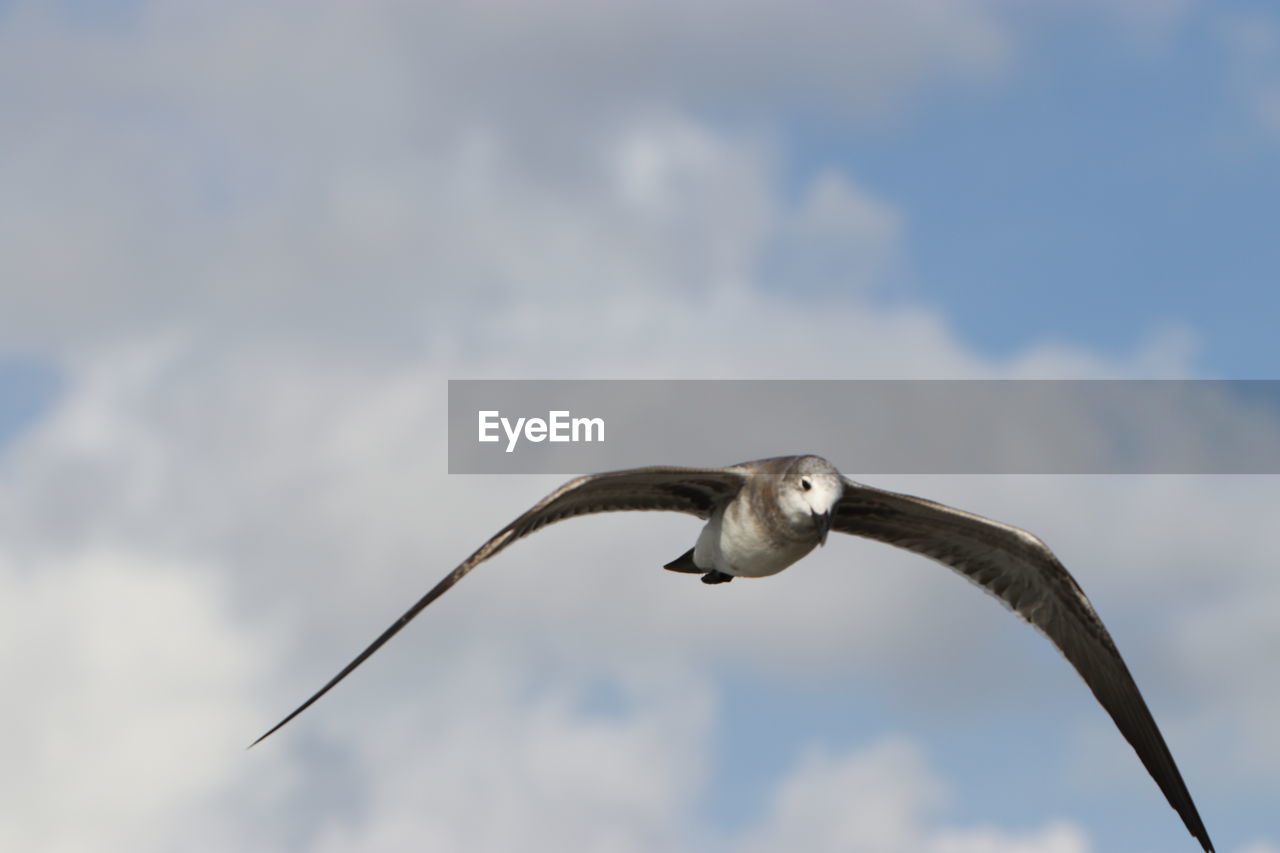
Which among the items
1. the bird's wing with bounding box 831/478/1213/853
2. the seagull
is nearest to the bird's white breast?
the seagull

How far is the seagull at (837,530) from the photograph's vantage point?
13961 mm

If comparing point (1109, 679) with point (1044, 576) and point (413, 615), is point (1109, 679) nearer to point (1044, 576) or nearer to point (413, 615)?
point (1044, 576)

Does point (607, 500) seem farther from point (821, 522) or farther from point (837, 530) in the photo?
point (837, 530)

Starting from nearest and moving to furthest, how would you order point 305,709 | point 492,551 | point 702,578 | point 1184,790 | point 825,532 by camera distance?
point 305,709, point 492,551, point 825,532, point 702,578, point 1184,790

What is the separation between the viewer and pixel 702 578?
16.4 meters

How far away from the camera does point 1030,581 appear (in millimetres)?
17188

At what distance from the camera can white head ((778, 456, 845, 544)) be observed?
14.4m

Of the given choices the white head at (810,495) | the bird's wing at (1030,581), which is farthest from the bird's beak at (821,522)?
the bird's wing at (1030,581)

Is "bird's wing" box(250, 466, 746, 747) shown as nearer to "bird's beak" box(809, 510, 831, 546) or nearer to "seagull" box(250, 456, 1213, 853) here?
"seagull" box(250, 456, 1213, 853)

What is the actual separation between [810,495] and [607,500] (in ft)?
Answer: 6.95

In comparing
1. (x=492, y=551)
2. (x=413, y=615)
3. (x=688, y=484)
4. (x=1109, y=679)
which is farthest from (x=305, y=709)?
(x=1109, y=679)

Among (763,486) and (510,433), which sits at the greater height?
(510,433)

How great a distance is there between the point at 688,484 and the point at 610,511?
99 centimetres

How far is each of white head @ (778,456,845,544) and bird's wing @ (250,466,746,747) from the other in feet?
2.38
